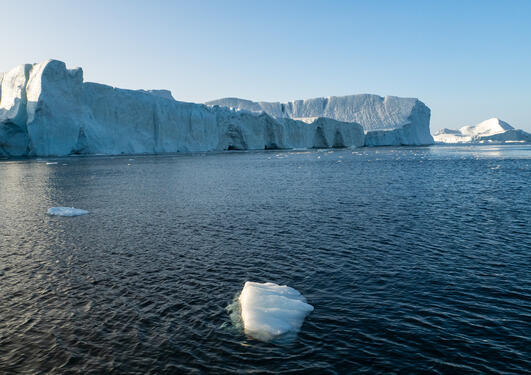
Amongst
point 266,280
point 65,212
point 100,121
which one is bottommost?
point 266,280

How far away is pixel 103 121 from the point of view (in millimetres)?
84062

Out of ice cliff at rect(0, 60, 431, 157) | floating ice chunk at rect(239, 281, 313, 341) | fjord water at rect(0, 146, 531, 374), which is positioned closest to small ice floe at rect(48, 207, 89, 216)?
fjord water at rect(0, 146, 531, 374)

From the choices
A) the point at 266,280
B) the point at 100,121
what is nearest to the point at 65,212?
the point at 266,280

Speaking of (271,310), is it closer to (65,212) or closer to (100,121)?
(65,212)

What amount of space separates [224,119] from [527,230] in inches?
3800

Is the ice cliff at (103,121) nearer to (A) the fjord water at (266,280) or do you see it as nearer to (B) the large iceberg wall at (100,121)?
(B) the large iceberg wall at (100,121)

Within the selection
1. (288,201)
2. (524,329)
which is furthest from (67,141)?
(524,329)

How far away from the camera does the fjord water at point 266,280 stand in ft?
23.3

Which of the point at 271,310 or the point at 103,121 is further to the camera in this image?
the point at 103,121

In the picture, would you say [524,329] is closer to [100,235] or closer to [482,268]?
[482,268]

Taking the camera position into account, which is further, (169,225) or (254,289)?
(169,225)

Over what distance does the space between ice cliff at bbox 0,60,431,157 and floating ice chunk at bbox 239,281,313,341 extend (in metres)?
75.8

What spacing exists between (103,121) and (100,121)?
688 mm

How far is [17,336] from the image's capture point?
26.0 ft
